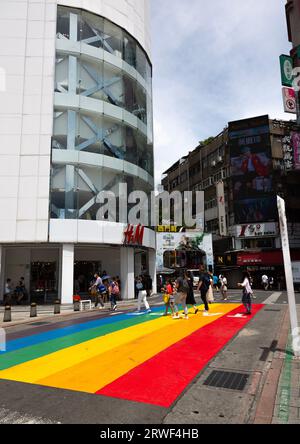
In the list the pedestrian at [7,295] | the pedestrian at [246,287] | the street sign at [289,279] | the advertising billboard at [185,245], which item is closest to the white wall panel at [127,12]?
the pedestrian at [7,295]

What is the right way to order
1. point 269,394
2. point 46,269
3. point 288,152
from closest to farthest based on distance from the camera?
point 269,394 < point 46,269 < point 288,152

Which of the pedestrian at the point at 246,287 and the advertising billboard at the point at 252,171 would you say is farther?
the advertising billboard at the point at 252,171

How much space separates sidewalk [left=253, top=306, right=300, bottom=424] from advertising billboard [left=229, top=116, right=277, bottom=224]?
114 ft

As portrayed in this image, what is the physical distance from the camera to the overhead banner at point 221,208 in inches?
1693

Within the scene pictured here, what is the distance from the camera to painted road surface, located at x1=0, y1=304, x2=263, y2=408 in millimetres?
5559

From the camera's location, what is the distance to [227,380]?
5.85m

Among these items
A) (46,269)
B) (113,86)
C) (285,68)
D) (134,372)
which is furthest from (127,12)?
(134,372)

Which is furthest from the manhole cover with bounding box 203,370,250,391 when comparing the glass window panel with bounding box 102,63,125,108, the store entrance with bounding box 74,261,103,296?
the glass window panel with bounding box 102,63,125,108

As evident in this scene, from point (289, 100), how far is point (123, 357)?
97.9 feet

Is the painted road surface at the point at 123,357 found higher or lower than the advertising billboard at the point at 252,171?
lower

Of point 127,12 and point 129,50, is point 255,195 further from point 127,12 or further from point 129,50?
point 127,12

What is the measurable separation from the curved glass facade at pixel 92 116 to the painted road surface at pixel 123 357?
1322 cm

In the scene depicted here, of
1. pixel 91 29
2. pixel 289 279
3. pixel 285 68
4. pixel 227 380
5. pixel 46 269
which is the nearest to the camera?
pixel 227 380

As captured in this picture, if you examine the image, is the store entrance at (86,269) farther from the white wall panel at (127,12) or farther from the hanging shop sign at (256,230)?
the white wall panel at (127,12)
